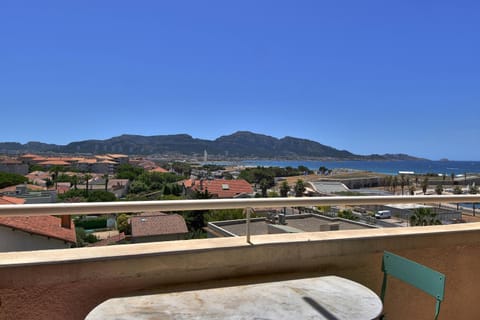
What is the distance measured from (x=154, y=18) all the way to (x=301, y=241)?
11.0m

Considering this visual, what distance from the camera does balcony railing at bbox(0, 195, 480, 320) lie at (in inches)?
62.2

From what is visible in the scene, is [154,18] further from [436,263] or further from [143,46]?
[143,46]

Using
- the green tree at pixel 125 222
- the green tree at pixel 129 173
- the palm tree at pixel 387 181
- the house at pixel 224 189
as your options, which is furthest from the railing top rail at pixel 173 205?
the green tree at pixel 129 173

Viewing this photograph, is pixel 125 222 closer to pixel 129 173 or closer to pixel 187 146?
pixel 129 173

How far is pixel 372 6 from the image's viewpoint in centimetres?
1001

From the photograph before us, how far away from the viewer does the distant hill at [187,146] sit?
156 meters

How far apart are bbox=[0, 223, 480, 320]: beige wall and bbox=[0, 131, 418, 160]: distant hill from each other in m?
163

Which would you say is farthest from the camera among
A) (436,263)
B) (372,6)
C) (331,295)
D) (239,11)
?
(239,11)

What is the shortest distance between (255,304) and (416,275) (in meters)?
0.96

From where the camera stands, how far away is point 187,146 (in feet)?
566

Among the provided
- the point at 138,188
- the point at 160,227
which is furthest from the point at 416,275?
the point at 138,188

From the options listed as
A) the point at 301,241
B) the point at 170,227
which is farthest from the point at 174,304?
the point at 170,227

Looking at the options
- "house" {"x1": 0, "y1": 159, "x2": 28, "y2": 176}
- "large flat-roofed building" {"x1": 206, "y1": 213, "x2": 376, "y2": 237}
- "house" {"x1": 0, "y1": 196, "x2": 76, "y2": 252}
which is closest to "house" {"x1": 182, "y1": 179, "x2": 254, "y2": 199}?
"large flat-roofed building" {"x1": 206, "y1": 213, "x2": 376, "y2": 237}

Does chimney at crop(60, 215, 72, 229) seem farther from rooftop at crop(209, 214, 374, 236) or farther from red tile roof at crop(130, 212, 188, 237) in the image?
rooftop at crop(209, 214, 374, 236)
